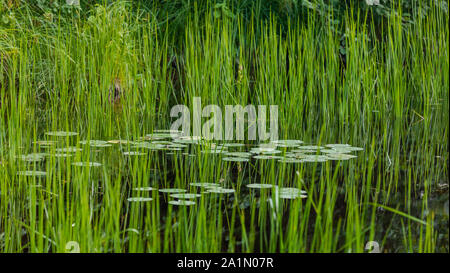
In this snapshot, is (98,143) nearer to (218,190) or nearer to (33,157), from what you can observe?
(33,157)

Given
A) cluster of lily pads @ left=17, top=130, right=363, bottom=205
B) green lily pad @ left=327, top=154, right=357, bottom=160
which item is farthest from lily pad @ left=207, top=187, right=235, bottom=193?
green lily pad @ left=327, top=154, right=357, bottom=160

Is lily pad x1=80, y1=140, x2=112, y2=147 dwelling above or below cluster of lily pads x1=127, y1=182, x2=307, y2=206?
above

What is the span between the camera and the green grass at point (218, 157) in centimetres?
256

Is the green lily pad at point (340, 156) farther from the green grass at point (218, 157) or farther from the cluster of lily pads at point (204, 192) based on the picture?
the cluster of lily pads at point (204, 192)

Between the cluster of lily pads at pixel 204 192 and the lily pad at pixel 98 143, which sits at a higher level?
the lily pad at pixel 98 143

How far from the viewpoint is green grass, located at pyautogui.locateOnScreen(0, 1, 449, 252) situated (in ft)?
8.41

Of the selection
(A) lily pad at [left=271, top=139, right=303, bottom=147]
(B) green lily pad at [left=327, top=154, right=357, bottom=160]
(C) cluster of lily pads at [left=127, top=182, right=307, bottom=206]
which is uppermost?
(A) lily pad at [left=271, top=139, right=303, bottom=147]

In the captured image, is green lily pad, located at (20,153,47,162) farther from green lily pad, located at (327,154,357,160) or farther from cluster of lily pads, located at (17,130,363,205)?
green lily pad, located at (327,154,357,160)

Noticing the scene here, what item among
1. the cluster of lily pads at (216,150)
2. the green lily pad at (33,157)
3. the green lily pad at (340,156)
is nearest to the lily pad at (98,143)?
the cluster of lily pads at (216,150)

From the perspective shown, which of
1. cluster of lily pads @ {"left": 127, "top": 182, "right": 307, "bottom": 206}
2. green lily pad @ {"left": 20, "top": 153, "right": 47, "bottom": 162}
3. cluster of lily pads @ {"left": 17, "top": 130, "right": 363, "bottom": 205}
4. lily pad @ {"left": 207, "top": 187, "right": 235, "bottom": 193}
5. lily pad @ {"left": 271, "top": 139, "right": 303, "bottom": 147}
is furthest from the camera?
lily pad @ {"left": 271, "top": 139, "right": 303, "bottom": 147}

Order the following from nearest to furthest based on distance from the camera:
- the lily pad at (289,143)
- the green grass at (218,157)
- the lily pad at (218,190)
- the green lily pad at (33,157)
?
the green grass at (218,157), the lily pad at (218,190), the green lily pad at (33,157), the lily pad at (289,143)

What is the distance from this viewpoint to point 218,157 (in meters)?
3.70

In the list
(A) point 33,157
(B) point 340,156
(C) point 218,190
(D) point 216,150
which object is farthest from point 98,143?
(B) point 340,156
